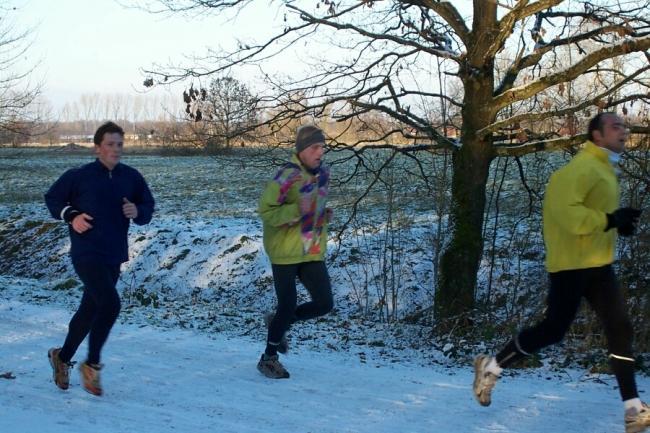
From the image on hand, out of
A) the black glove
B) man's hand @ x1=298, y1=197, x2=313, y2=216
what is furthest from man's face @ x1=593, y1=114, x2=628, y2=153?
man's hand @ x1=298, y1=197, x2=313, y2=216

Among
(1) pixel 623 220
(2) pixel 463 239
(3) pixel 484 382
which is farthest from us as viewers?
(2) pixel 463 239

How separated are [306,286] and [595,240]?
7.58 feet

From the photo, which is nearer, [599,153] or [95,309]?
[599,153]

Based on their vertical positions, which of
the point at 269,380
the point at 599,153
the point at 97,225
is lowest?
the point at 269,380

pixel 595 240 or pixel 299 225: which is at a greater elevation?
pixel 595 240

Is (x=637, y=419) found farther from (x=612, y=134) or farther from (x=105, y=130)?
(x=105, y=130)

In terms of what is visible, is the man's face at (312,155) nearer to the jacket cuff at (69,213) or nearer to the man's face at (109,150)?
the man's face at (109,150)

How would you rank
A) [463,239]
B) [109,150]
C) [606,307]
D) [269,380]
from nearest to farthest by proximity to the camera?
1. [606,307]
2. [109,150]
3. [269,380]
4. [463,239]

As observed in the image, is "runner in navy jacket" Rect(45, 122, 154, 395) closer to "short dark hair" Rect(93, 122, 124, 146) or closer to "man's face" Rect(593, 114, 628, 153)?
"short dark hair" Rect(93, 122, 124, 146)

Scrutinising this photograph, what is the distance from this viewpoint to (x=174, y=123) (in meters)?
9.81

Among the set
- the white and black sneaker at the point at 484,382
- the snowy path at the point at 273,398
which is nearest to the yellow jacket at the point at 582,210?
the white and black sneaker at the point at 484,382

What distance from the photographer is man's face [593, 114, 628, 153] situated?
4.48m

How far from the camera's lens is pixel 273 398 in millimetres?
5469

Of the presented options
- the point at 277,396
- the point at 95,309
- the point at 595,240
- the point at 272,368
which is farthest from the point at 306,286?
the point at 595,240
